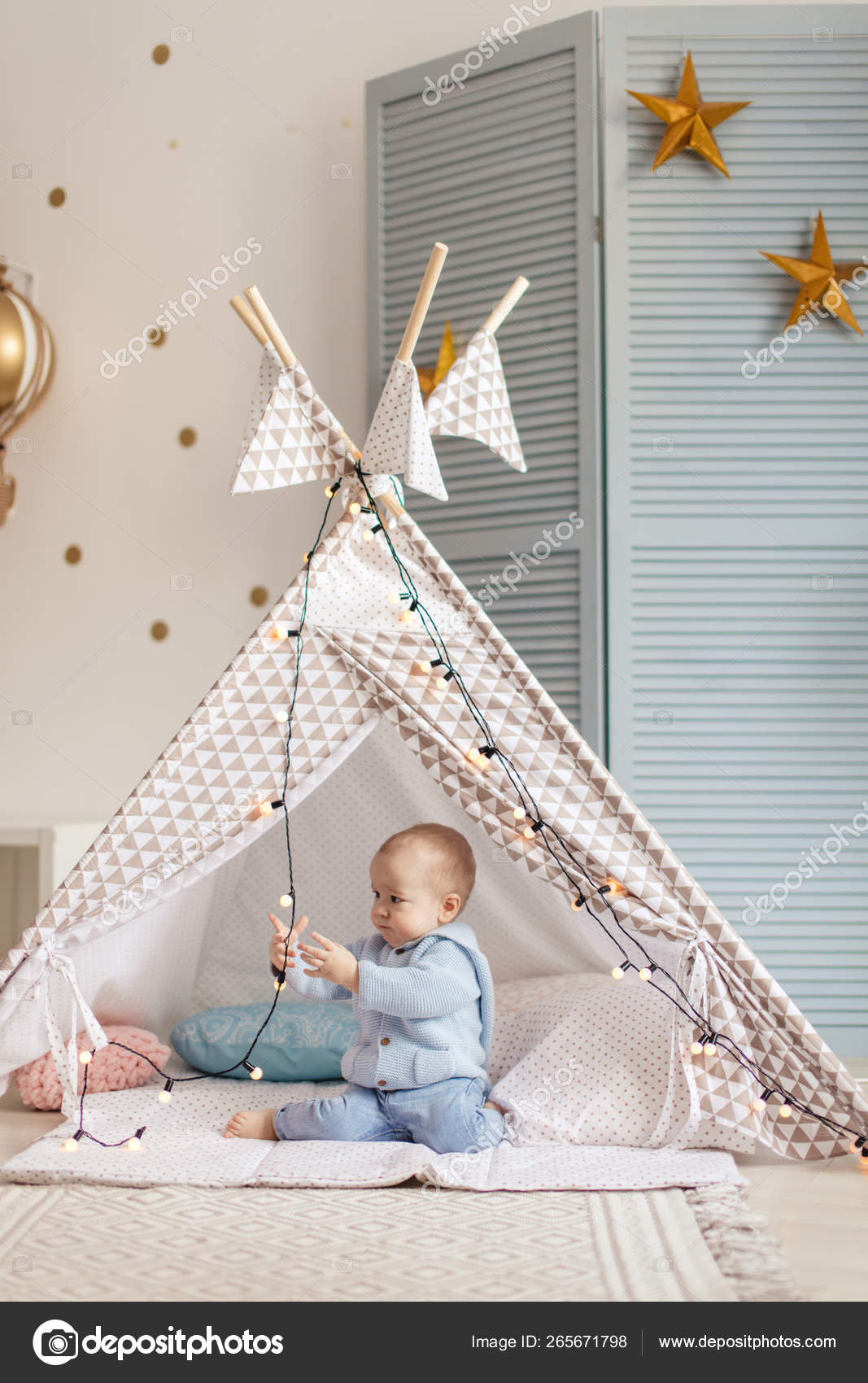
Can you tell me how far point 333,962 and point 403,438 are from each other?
0.83m

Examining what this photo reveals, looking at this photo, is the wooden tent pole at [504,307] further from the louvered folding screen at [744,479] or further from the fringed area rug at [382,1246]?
the fringed area rug at [382,1246]

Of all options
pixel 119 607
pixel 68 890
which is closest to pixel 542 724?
pixel 68 890

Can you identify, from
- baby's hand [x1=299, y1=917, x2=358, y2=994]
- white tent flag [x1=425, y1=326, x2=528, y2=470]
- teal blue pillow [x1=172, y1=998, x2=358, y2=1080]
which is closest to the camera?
baby's hand [x1=299, y1=917, x2=358, y2=994]

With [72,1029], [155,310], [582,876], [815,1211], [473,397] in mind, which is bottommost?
[815,1211]

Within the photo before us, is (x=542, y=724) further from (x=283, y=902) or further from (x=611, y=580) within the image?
(x=611, y=580)

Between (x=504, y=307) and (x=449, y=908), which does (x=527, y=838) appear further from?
(x=504, y=307)

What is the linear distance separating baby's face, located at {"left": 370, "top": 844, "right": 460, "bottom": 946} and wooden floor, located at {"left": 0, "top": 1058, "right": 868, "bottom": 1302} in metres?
0.62

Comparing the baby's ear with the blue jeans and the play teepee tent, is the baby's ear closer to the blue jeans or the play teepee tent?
the play teepee tent

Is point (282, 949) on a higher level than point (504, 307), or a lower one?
lower

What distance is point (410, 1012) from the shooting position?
1784 millimetres

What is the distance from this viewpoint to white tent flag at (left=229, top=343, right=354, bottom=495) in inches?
73.7
